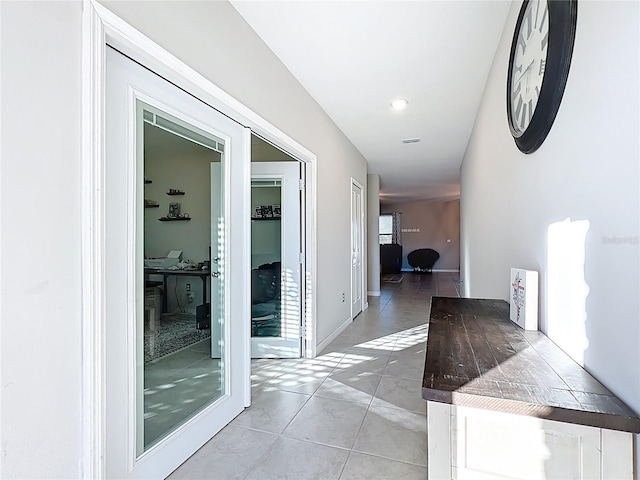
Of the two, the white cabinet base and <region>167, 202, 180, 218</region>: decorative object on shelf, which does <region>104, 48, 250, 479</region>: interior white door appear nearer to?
<region>167, 202, 180, 218</region>: decorative object on shelf

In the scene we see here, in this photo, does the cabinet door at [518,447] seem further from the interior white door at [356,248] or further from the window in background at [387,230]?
the window in background at [387,230]

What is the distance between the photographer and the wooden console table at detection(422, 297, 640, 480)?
756mm

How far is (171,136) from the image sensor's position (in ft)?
5.66

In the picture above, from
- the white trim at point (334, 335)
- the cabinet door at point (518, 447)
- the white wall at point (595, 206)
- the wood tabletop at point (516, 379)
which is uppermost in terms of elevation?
the white wall at point (595, 206)

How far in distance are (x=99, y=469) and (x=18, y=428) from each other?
360mm

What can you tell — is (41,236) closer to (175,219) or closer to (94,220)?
(94,220)

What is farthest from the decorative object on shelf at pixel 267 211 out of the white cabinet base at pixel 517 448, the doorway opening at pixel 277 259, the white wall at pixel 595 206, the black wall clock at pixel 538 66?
the white cabinet base at pixel 517 448

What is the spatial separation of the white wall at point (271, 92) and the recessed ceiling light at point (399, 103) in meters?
0.73

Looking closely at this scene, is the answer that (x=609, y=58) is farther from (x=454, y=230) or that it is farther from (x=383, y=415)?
(x=454, y=230)

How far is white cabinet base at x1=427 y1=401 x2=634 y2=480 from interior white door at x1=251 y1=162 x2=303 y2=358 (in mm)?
2553

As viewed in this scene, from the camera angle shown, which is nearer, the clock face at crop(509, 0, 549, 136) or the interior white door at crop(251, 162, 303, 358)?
the clock face at crop(509, 0, 549, 136)

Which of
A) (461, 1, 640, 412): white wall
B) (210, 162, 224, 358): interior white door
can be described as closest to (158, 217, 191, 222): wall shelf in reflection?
(210, 162, 224, 358): interior white door

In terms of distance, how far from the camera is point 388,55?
8.23ft

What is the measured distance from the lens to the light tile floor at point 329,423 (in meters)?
1.71
